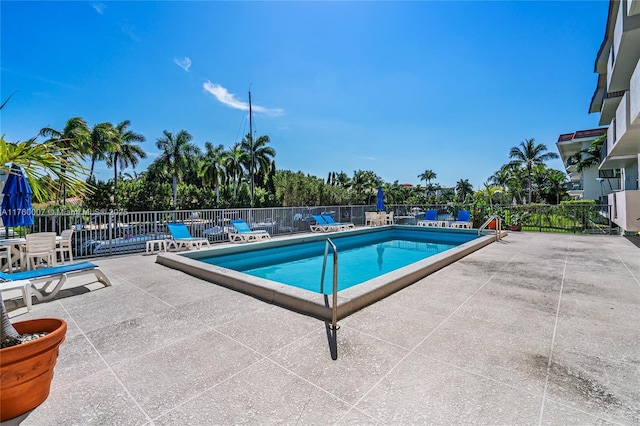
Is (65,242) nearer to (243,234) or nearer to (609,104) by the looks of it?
(243,234)

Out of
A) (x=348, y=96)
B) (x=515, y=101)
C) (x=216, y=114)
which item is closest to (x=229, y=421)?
(x=348, y=96)

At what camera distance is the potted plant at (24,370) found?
187cm

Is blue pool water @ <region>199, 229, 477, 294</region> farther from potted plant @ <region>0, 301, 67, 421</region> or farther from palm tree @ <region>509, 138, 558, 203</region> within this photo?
palm tree @ <region>509, 138, 558, 203</region>

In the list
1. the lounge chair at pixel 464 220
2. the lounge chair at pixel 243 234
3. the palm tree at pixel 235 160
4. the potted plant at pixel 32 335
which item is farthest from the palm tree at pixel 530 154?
the potted plant at pixel 32 335

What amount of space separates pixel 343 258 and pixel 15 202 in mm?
7843

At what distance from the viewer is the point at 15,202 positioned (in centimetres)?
547

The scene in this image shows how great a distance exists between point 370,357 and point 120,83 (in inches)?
673

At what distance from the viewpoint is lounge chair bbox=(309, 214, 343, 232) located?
14047 millimetres

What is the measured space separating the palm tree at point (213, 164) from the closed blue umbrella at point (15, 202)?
92.7ft

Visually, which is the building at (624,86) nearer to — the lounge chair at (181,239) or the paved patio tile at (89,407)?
the paved patio tile at (89,407)

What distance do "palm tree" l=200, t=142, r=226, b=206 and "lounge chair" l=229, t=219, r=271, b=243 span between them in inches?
937

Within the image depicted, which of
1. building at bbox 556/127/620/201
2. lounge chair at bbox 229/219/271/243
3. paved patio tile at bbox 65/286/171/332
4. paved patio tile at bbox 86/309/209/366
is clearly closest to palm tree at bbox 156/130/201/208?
lounge chair at bbox 229/219/271/243

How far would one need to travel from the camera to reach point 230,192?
37.6 metres

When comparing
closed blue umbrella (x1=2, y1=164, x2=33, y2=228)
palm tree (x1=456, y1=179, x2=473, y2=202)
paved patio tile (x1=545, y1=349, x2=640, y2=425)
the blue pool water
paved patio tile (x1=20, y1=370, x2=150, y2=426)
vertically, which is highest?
palm tree (x1=456, y1=179, x2=473, y2=202)
